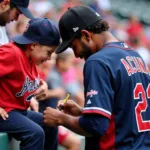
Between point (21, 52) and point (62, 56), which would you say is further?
point (62, 56)

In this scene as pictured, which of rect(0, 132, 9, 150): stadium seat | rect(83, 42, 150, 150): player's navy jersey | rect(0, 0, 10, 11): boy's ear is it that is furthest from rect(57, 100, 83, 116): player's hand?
rect(0, 0, 10, 11): boy's ear

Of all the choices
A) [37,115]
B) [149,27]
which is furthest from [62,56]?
[149,27]

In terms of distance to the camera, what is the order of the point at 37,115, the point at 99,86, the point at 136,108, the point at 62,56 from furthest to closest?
the point at 62,56 < the point at 37,115 < the point at 136,108 < the point at 99,86

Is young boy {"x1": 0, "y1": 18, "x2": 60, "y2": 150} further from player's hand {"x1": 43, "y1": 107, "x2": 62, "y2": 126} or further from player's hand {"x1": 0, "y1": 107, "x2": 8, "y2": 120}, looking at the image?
player's hand {"x1": 43, "y1": 107, "x2": 62, "y2": 126}

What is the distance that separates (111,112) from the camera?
3152 mm

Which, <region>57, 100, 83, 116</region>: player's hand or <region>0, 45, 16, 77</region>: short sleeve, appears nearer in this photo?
<region>0, 45, 16, 77</region>: short sleeve

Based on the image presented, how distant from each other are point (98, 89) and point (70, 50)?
419 cm

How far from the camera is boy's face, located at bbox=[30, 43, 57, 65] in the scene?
12.1 feet

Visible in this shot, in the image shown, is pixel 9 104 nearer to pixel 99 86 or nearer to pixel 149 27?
pixel 99 86

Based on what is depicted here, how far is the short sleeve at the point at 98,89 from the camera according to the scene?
3.05 m

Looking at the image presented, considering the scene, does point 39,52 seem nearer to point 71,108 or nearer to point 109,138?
point 71,108

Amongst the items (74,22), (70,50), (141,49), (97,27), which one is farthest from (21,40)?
(141,49)

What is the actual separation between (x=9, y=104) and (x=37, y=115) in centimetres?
34

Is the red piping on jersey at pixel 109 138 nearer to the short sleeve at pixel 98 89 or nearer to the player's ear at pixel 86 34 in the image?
the short sleeve at pixel 98 89
